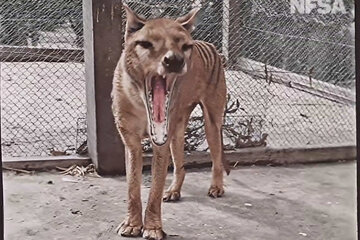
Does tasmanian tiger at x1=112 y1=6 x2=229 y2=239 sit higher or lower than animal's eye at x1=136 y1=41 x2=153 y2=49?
lower

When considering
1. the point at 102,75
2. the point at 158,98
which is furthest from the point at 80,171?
the point at 158,98

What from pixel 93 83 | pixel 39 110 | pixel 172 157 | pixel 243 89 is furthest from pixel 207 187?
pixel 39 110

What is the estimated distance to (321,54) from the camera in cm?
225

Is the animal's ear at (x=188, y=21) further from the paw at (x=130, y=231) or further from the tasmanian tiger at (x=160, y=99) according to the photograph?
the paw at (x=130, y=231)

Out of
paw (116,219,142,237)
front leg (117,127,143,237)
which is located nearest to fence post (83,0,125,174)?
front leg (117,127,143,237)

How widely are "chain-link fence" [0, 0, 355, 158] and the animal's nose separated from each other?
1.01ft

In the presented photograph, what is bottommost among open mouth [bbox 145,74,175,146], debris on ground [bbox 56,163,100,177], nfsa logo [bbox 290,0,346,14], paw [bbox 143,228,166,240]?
paw [bbox 143,228,166,240]

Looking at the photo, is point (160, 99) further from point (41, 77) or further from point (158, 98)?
point (41, 77)

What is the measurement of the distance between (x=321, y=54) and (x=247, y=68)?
266 millimetres

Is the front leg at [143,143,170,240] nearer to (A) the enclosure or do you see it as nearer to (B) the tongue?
(A) the enclosure

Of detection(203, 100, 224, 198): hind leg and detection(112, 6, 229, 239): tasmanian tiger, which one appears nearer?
detection(112, 6, 229, 239): tasmanian tiger

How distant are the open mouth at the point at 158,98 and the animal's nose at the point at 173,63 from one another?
3cm

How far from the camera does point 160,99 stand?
1521 millimetres

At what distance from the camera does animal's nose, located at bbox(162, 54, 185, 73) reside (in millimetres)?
1474
